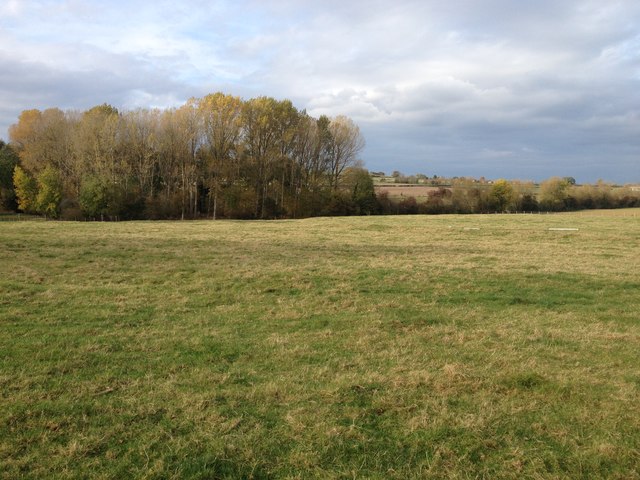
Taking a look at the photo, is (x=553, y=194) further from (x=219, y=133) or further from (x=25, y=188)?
(x=25, y=188)

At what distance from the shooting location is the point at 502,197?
76.6m

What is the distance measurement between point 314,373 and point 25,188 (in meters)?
64.5

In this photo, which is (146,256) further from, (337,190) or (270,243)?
(337,190)

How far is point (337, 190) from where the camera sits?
69.8 m

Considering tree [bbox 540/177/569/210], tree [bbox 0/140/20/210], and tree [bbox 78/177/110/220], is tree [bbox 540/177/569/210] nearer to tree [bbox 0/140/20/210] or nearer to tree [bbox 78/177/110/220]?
tree [bbox 78/177/110/220]

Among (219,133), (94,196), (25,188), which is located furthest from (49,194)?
(219,133)

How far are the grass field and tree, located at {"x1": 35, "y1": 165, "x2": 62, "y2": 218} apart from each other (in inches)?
1856

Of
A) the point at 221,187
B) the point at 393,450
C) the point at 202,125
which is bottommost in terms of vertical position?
the point at 393,450

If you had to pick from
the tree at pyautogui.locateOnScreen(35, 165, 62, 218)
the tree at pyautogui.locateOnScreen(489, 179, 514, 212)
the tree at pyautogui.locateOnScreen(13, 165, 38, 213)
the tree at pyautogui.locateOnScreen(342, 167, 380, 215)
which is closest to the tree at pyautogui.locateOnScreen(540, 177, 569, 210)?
the tree at pyautogui.locateOnScreen(489, 179, 514, 212)

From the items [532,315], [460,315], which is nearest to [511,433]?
[460,315]

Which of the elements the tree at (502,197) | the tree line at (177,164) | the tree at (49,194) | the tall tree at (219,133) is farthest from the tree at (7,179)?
the tree at (502,197)

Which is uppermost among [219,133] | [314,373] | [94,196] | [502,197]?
[219,133]

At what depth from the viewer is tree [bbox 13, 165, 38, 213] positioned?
5769 cm

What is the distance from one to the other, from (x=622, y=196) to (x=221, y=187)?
243 feet
